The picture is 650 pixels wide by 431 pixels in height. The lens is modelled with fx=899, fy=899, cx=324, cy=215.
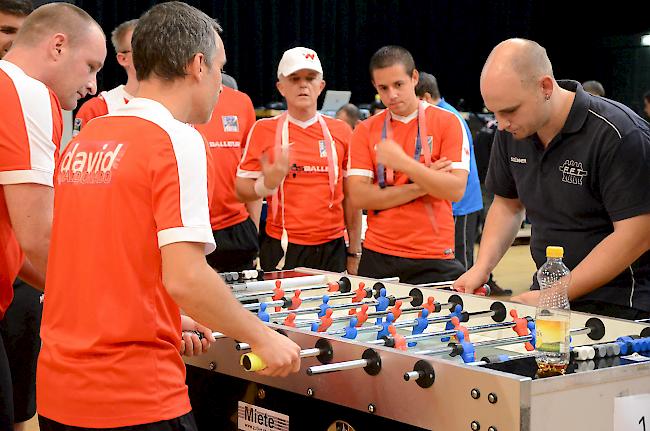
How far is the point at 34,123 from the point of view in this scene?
2.58 meters

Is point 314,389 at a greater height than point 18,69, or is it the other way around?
point 18,69

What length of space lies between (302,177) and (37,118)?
2.21 metres

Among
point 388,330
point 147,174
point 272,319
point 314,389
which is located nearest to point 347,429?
point 314,389

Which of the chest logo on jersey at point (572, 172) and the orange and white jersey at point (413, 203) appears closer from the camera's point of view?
the chest logo on jersey at point (572, 172)

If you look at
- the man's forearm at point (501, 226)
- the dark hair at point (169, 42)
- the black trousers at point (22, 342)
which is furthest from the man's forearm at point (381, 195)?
the dark hair at point (169, 42)

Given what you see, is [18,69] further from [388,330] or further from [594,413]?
[594,413]

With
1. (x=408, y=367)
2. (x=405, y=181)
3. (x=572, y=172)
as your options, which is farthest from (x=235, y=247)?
(x=408, y=367)

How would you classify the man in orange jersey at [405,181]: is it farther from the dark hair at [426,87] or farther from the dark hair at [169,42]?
the dark hair at [169,42]

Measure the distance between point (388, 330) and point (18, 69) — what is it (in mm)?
1332

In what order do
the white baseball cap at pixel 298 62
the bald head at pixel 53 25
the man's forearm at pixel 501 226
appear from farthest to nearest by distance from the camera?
1. the white baseball cap at pixel 298 62
2. the man's forearm at pixel 501 226
3. the bald head at pixel 53 25

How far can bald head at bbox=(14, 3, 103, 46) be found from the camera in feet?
8.96

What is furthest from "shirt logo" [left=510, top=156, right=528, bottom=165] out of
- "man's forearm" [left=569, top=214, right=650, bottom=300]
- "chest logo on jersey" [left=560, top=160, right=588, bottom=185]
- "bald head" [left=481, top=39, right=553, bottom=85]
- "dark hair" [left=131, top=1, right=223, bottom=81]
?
"dark hair" [left=131, top=1, right=223, bottom=81]

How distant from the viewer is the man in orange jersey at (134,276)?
6.47ft

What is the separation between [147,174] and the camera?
1980mm
